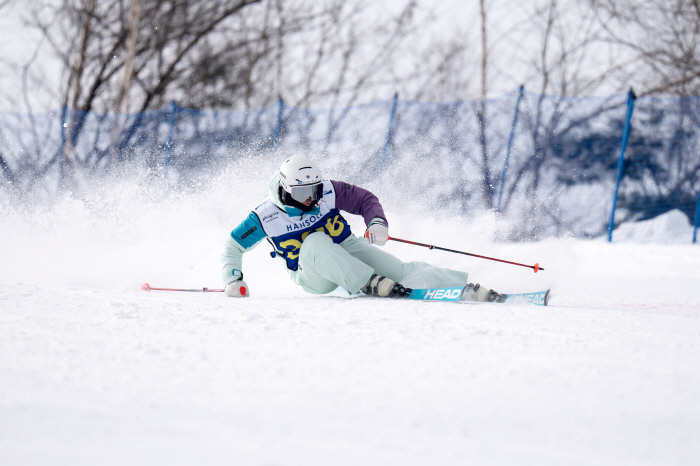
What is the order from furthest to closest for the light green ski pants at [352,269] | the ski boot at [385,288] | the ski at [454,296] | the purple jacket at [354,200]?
the purple jacket at [354,200]
the ski boot at [385,288]
the light green ski pants at [352,269]
the ski at [454,296]

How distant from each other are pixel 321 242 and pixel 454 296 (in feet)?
3.03

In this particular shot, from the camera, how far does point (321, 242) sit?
3.43 meters

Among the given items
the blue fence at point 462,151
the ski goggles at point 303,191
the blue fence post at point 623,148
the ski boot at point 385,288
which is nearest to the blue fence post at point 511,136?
the blue fence at point 462,151

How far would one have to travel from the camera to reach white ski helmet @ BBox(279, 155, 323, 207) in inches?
134

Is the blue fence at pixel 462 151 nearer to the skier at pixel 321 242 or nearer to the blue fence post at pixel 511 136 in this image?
the blue fence post at pixel 511 136

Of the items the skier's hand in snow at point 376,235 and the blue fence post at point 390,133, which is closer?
the skier's hand in snow at point 376,235

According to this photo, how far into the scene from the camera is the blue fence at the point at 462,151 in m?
7.09

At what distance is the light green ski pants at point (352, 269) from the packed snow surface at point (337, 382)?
0.98 feet

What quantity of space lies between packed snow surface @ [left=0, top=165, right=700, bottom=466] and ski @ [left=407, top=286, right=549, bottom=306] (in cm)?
24

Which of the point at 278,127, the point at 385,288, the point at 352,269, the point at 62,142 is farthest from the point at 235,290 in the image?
the point at 62,142

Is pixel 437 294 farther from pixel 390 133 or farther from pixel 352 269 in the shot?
pixel 390 133

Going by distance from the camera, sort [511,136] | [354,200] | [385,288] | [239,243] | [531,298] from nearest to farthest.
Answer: [531,298] → [385,288] → [239,243] → [354,200] → [511,136]

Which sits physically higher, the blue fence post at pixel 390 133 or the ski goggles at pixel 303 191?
the blue fence post at pixel 390 133

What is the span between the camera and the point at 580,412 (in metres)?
1.30
